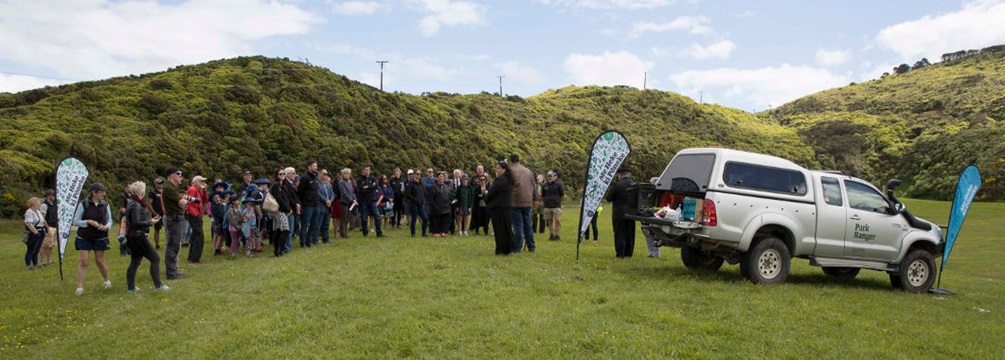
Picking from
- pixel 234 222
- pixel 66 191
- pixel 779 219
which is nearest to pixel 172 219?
pixel 66 191

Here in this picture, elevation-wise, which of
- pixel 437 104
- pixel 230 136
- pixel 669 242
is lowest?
pixel 669 242

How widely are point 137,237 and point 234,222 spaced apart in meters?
4.05

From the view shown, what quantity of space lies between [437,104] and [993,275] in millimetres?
41683

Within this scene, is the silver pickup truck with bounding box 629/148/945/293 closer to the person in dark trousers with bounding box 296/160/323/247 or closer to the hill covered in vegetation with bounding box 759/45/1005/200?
the person in dark trousers with bounding box 296/160/323/247

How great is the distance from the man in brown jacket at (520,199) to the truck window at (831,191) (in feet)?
17.2

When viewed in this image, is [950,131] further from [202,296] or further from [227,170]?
[202,296]

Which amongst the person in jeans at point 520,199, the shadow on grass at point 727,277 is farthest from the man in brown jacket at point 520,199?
the shadow on grass at point 727,277

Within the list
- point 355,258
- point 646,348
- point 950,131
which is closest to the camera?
point 646,348

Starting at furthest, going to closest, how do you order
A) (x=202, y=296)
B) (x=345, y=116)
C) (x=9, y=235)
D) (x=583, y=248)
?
(x=345, y=116) < (x=9, y=235) < (x=583, y=248) < (x=202, y=296)

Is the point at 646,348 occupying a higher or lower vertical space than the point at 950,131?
lower

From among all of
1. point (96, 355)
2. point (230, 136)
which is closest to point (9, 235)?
point (230, 136)

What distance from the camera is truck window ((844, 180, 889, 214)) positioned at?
9.87 metres

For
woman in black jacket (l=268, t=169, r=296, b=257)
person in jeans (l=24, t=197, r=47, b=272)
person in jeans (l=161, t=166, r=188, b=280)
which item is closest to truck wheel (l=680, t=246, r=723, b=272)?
woman in black jacket (l=268, t=169, r=296, b=257)

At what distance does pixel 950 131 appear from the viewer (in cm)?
5853
